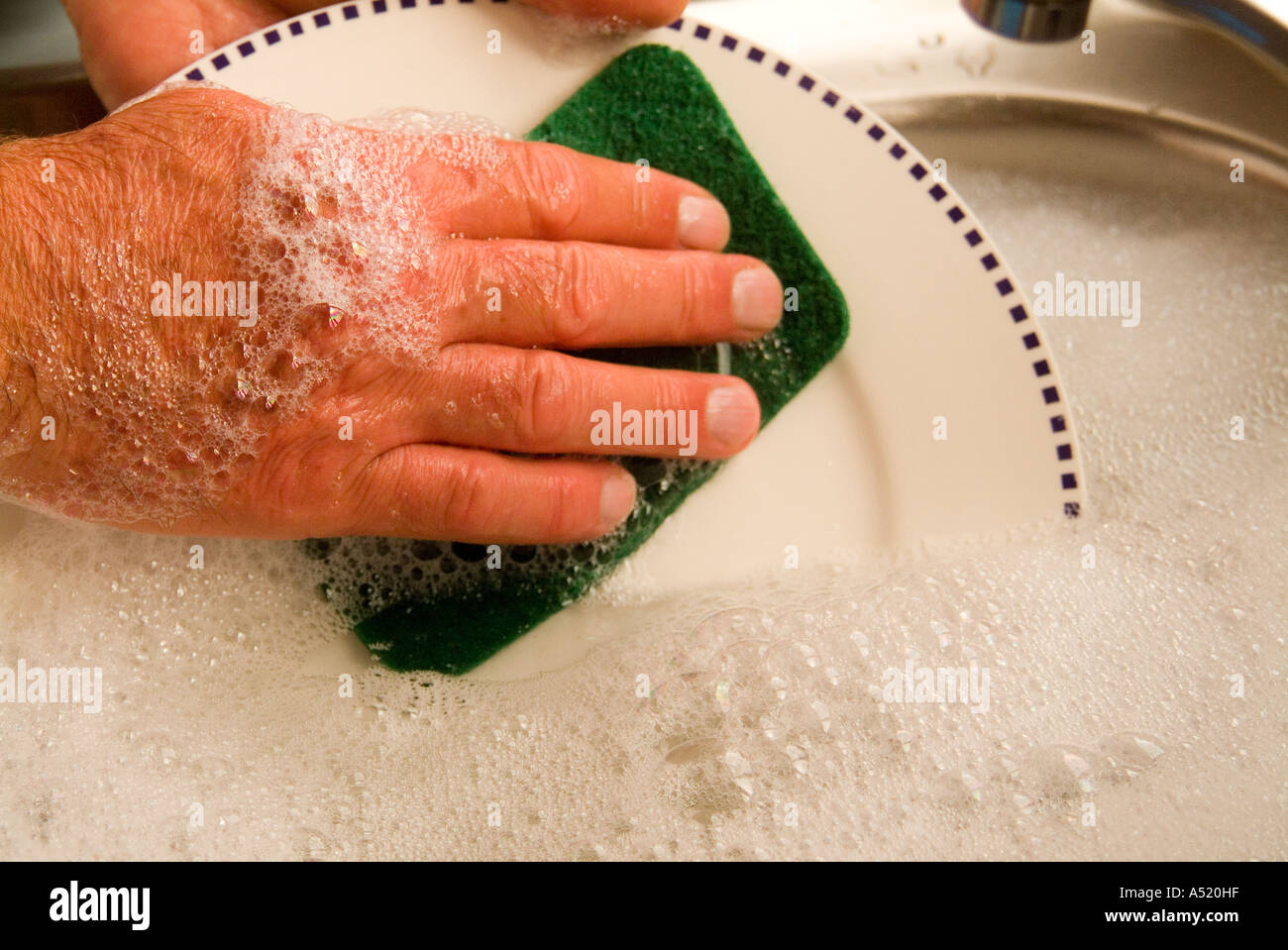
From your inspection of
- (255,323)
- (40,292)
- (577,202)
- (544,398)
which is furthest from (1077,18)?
(40,292)

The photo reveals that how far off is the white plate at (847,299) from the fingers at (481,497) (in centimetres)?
8

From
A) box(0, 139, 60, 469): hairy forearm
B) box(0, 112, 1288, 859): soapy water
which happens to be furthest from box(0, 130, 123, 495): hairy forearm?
box(0, 112, 1288, 859): soapy water

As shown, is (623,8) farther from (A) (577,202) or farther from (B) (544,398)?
(B) (544,398)

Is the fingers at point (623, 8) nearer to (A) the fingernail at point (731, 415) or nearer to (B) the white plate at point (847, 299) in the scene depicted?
(B) the white plate at point (847, 299)

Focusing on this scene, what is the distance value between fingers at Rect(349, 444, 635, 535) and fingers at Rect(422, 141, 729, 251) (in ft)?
0.59

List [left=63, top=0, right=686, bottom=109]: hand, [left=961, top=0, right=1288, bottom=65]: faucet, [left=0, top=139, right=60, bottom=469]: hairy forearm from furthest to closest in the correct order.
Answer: [left=961, top=0, right=1288, bottom=65]: faucet, [left=63, top=0, right=686, bottom=109]: hand, [left=0, top=139, right=60, bottom=469]: hairy forearm

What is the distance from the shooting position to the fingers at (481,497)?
706mm

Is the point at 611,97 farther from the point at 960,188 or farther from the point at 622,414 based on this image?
the point at 960,188

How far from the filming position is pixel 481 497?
708 mm

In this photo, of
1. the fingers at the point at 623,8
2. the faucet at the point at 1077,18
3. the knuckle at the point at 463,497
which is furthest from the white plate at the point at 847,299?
the faucet at the point at 1077,18

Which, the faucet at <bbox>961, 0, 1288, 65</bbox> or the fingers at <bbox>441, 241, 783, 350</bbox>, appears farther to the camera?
the faucet at <bbox>961, 0, 1288, 65</bbox>

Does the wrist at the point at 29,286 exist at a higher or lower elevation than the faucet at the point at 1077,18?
lower

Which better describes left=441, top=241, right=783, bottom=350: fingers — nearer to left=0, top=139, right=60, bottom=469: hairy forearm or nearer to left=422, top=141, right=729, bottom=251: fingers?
left=422, top=141, right=729, bottom=251: fingers

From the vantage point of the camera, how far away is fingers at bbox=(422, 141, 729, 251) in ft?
2.35
